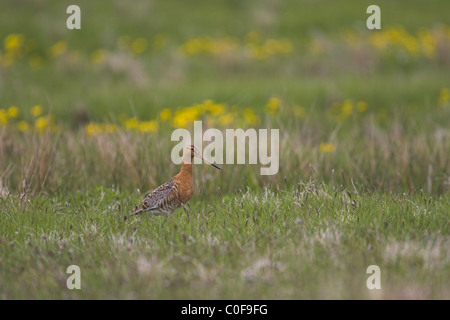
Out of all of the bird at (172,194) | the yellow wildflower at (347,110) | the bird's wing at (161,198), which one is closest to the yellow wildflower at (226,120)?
the yellow wildflower at (347,110)

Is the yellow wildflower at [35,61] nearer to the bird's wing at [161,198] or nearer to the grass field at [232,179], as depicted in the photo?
the grass field at [232,179]

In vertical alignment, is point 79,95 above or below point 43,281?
above

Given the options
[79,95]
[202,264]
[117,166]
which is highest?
[79,95]

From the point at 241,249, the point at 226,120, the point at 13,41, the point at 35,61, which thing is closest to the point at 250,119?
the point at 226,120

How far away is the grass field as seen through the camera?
11.7 feet

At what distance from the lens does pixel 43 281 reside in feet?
11.6

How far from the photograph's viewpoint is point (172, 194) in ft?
14.4

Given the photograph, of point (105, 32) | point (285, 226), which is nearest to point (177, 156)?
point (285, 226)

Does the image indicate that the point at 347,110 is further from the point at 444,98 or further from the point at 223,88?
the point at 223,88

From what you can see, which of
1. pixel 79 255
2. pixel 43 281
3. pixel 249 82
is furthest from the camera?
pixel 249 82

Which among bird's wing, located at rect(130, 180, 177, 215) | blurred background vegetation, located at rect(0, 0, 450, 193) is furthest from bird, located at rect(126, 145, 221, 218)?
blurred background vegetation, located at rect(0, 0, 450, 193)

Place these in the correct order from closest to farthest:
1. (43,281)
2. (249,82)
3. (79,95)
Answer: (43,281)
(79,95)
(249,82)
